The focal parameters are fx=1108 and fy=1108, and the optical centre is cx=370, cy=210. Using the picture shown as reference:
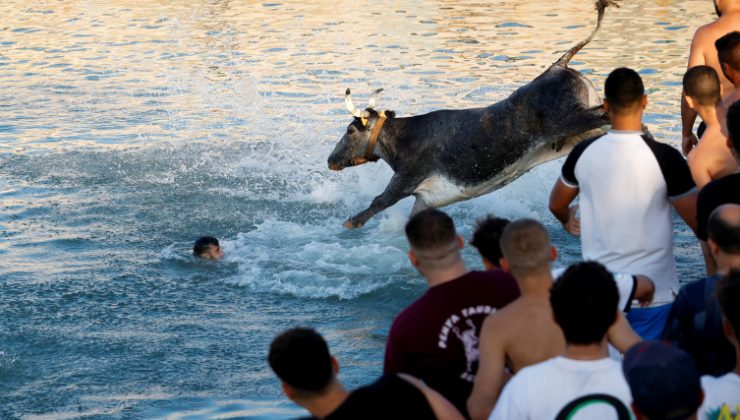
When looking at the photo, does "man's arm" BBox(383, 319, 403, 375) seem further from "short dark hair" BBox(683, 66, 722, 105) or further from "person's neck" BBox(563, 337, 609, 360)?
"short dark hair" BBox(683, 66, 722, 105)

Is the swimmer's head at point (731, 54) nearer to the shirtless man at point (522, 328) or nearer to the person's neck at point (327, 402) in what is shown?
the shirtless man at point (522, 328)

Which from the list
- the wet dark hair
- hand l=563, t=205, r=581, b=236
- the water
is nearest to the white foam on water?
the water

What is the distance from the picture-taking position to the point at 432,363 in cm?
446

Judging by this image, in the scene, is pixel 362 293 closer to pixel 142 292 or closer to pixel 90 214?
pixel 142 292

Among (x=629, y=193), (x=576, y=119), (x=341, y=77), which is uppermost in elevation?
(x=629, y=193)

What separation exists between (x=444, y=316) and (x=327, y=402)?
2.84 ft

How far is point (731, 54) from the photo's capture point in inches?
266

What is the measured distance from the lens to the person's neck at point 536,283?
434 cm

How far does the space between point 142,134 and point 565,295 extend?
518 inches

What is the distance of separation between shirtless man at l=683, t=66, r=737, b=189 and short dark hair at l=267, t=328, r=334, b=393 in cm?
321

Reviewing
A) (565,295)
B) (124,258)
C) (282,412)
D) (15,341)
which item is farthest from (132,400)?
(565,295)

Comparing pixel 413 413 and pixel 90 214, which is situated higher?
pixel 413 413

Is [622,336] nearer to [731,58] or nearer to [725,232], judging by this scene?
[725,232]

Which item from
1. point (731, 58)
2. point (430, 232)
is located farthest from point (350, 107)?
point (430, 232)
